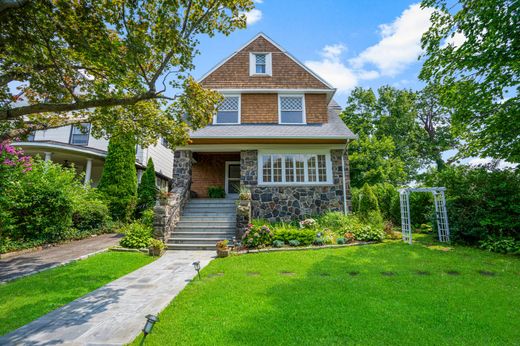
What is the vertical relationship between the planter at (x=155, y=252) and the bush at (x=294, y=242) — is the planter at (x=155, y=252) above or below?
below

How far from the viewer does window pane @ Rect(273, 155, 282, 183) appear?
1094 cm

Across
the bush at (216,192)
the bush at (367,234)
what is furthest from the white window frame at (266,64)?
the bush at (367,234)

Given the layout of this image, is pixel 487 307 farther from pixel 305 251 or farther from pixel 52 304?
pixel 52 304

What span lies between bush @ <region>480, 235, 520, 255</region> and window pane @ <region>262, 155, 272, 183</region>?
754cm

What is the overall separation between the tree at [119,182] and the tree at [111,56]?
524 cm

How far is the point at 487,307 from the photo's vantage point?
12.0 ft

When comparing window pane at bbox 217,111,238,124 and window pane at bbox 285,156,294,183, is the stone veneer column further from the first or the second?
window pane at bbox 285,156,294,183

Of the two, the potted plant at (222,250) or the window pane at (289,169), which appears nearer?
the potted plant at (222,250)

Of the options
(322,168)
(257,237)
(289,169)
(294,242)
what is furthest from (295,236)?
(322,168)

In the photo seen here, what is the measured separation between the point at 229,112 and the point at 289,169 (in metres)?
4.13

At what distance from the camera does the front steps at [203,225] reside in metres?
8.52

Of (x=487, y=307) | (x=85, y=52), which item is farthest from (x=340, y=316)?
(x=85, y=52)

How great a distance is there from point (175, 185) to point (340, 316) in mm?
9203

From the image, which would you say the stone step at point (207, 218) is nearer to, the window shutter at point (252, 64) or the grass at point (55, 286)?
the grass at point (55, 286)
